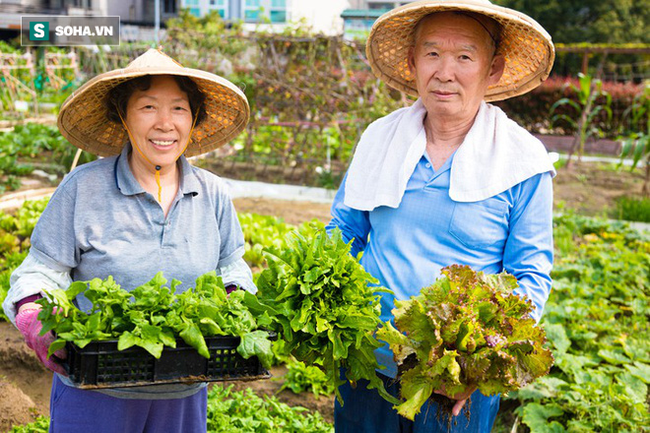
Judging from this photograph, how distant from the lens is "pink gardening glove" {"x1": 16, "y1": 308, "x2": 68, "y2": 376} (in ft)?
6.23

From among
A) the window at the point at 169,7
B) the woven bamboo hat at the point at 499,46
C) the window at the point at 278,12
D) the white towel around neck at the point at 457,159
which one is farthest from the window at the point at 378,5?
the white towel around neck at the point at 457,159

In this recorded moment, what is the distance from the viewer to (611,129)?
15273mm

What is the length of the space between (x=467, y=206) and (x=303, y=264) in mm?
565

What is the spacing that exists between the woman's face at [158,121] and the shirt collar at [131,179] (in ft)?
0.17

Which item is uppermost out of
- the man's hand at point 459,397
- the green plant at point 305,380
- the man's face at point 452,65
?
the man's face at point 452,65

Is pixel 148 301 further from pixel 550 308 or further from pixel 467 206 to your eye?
pixel 550 308

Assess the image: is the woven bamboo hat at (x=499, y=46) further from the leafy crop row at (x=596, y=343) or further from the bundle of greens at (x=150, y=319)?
the leafy crop row at (x=596, y=343)

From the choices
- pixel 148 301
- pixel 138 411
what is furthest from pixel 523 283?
pixel 138 411

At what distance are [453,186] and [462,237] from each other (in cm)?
16

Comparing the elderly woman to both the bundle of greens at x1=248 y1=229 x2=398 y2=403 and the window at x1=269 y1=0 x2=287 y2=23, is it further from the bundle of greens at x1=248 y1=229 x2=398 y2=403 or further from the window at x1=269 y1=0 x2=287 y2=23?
the window at x1=269 y1=0 x2=287 y2=23

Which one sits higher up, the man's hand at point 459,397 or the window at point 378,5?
the window at point 378,5
